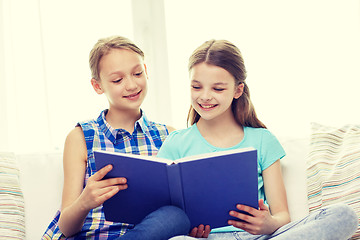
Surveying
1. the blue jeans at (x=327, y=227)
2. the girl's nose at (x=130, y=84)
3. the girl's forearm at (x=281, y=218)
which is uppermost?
the girl's nose at (x=130, y=84)

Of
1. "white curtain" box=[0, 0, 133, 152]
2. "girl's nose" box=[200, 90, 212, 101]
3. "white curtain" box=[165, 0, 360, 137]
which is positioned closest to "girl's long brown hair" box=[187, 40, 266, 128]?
"girl's nose" box=[200, 90, 212, 101]

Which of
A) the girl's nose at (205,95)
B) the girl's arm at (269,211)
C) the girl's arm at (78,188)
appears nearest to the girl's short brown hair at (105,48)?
the girl's arm at (78,188)

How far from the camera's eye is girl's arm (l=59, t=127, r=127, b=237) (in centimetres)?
137

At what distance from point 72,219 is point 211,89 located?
0.68 meters

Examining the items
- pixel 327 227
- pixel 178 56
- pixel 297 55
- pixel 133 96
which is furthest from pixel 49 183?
pixel 297 55

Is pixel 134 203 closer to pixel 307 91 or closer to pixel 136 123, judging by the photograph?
pixel 136 123

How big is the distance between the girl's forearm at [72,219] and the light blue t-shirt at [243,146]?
0.38m

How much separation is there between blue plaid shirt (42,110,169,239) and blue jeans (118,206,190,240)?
0.44 m

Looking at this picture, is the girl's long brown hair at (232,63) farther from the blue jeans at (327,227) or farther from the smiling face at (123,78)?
the blue jeans at (327,227)

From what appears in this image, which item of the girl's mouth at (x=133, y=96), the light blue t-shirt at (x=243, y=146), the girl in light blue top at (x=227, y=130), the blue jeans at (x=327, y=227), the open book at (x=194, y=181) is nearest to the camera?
the blue jeans at (x=327, y=227)

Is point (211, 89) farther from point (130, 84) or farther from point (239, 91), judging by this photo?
point (130, 84)

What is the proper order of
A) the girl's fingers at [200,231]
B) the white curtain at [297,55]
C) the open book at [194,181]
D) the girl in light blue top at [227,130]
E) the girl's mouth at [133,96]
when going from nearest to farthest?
the open book at [194,181] → the girl's fingers at [200,231] → the girl in light blue top at [227,130] → the girl's mouth at [133,96] → the white curtain at [297,55]

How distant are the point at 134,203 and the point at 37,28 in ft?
5.69

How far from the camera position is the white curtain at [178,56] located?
103 inches
